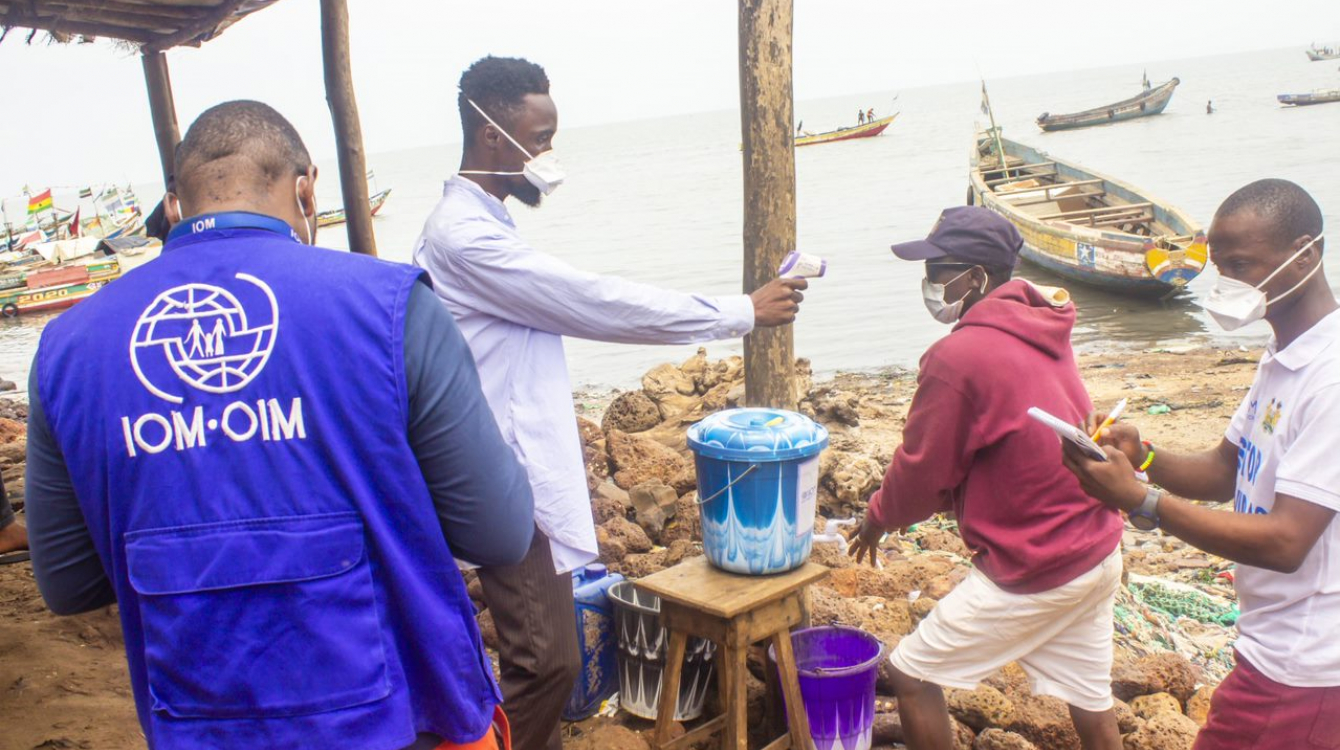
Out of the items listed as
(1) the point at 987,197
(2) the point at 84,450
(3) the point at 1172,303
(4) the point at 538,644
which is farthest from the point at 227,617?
(1) the point at 987,197

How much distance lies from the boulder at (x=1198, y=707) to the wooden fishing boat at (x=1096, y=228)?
8.88 meters

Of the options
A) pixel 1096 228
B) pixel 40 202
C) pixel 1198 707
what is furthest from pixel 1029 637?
pixel 40 202

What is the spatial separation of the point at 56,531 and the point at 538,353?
1.38 meters

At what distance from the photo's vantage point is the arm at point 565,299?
276cm

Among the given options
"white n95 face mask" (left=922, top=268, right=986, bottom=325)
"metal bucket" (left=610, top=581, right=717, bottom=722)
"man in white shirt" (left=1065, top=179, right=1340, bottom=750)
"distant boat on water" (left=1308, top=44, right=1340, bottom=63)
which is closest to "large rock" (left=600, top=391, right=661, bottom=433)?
"metal bucket" (left=610, top=581, right=717, bottom=722)

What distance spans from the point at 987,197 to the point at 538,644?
17.9 meters

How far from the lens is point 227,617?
5.09ft

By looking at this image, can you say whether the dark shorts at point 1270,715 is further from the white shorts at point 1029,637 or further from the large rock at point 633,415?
the large rock at point 633,415

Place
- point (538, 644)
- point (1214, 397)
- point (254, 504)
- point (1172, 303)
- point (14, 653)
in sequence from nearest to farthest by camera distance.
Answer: point (254, 504), point (538, 644), point (14, 653), point (1214, 397), point (1172, 303)

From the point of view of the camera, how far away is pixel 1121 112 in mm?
54062

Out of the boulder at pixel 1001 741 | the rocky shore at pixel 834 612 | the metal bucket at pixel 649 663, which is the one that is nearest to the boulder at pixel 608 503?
the rocky shore at pixel 834 612

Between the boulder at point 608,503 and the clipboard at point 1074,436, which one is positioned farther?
the boulder at point 608,503

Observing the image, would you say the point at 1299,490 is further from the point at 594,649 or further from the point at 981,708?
the point at 594,649

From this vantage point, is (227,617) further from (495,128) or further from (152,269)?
(495,128)
